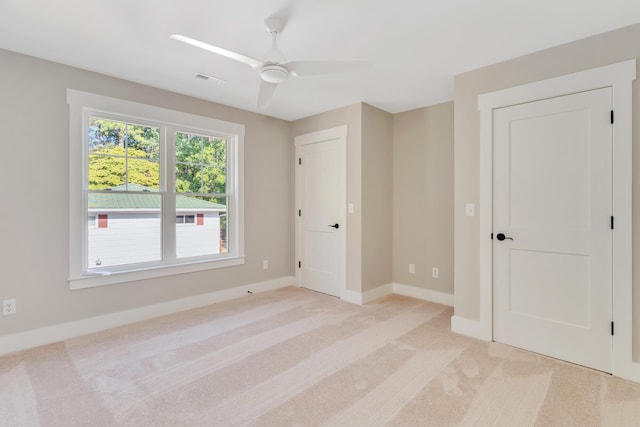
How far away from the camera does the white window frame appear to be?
2912 mm

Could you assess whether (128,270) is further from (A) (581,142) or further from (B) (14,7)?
(A) (581,142)

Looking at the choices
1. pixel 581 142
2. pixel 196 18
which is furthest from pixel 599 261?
pixel 196 18

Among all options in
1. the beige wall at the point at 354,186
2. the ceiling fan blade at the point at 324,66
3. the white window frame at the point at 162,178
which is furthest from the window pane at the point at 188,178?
the ceiling fan blade at the point at 324,66

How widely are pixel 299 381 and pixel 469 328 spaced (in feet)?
5.56

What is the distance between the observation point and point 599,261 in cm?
231

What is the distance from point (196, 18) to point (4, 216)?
7.29ft

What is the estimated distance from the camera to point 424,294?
4.05m

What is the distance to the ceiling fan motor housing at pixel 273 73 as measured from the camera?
207 cm

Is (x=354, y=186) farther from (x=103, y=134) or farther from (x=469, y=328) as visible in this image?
(x=103, y=134)

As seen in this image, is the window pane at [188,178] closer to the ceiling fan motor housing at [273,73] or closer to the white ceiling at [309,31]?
the white ceiling at [309,31]

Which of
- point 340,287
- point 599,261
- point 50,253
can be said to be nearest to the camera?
point 599,261

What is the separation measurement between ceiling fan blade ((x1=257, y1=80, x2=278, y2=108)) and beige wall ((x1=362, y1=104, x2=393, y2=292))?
63.4 inches

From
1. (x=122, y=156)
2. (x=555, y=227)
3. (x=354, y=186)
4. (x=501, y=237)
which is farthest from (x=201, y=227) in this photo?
(x=555, y=227)

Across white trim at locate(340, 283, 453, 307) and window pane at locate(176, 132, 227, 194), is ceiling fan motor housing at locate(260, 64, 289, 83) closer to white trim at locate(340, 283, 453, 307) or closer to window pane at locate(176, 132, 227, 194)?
window pane at locate(176, 132, 227, 194)
